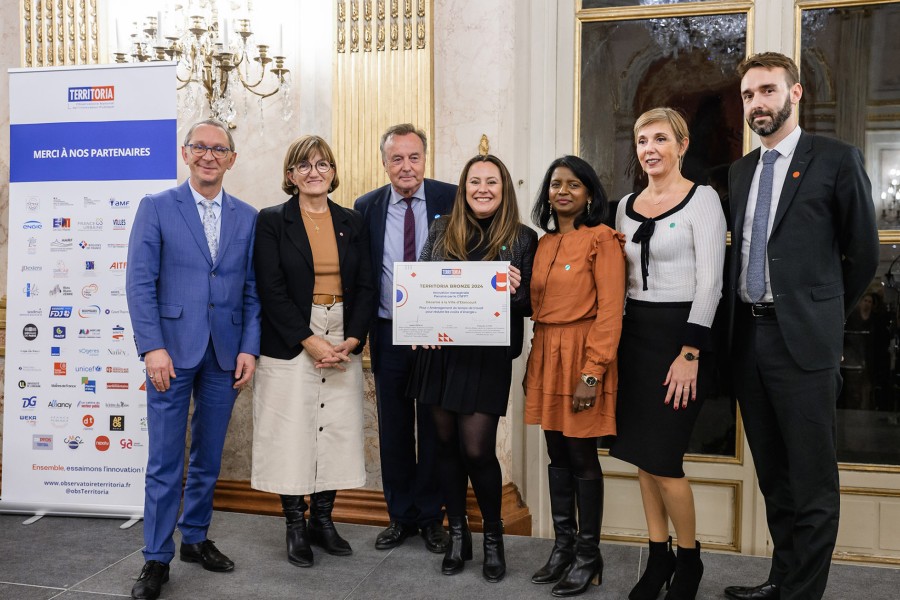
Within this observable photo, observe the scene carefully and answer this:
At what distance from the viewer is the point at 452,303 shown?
8.92ft

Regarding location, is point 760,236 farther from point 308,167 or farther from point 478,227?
point 308,167

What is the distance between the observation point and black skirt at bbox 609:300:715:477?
2518mm

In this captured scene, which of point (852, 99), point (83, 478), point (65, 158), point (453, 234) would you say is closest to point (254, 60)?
point (65, 158)

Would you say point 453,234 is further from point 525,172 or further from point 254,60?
point 254,60

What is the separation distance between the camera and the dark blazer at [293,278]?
2.97 meters

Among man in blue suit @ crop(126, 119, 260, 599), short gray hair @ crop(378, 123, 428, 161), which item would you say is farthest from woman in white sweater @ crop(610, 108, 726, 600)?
man in blue suit @ crop(126, 119, 260, 599)

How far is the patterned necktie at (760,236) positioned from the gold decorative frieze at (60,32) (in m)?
3.25

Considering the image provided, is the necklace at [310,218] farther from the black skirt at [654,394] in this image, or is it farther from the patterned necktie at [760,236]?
the patterned necktie at [760,236]

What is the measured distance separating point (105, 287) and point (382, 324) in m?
1.36

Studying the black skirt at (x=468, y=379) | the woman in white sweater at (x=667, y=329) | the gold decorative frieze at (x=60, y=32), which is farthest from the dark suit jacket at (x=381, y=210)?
the gold decorative frieze at (x=60, y=32)

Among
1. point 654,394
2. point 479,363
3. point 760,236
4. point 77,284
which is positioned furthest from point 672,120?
point 77,284

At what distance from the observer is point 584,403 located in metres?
2.58

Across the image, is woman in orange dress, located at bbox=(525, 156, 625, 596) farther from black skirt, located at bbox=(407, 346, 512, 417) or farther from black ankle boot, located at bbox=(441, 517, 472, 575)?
black ankle boot, located at bbox=(441, 517, 472, 575)

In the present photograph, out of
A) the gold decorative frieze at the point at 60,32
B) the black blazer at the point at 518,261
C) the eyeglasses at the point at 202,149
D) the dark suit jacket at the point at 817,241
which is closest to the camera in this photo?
the dark suit jacket at the point at 817,241
